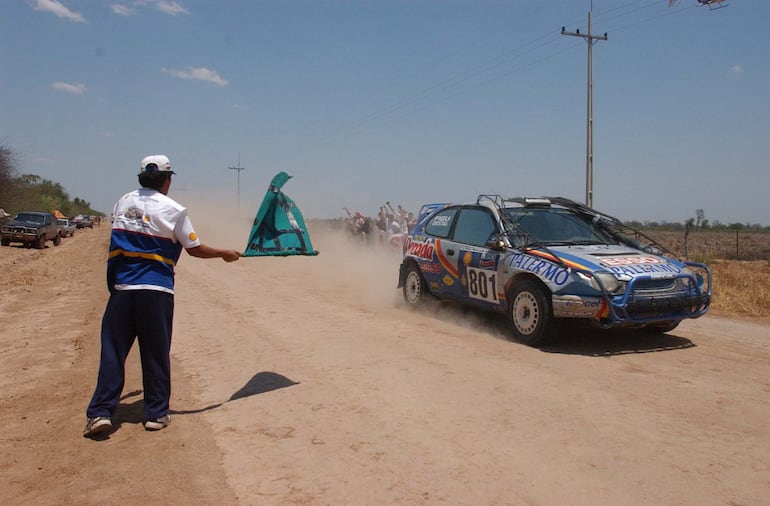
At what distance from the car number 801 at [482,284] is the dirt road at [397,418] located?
1.56 ft

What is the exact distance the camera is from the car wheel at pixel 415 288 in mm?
9906

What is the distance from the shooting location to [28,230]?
28.2 metres

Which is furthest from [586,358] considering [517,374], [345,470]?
[345,470]

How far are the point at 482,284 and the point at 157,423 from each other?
16.1 ft

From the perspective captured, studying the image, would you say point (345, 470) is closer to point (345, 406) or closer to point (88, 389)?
point (345, 406)

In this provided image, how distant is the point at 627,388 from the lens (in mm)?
5477

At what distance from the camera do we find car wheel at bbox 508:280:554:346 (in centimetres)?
713

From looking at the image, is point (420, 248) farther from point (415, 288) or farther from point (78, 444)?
point (78, 444)

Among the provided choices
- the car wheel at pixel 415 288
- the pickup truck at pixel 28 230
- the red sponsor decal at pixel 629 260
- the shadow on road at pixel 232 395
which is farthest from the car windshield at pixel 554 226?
the pickup truck at pixel 28 230

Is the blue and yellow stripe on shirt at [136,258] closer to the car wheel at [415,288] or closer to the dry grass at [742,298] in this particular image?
the car wheel at [415,288]

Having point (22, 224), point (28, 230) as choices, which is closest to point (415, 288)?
point (28, 230)

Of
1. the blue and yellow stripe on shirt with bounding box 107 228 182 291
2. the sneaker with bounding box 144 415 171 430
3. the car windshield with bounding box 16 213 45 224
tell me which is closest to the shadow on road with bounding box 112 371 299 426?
the sneaker with bounding box 144 415 171 430

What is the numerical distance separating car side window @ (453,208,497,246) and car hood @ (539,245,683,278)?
→ 3.44ft

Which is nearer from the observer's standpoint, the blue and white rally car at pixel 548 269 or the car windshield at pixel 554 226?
the blue and white rally car at pixel 548 269
